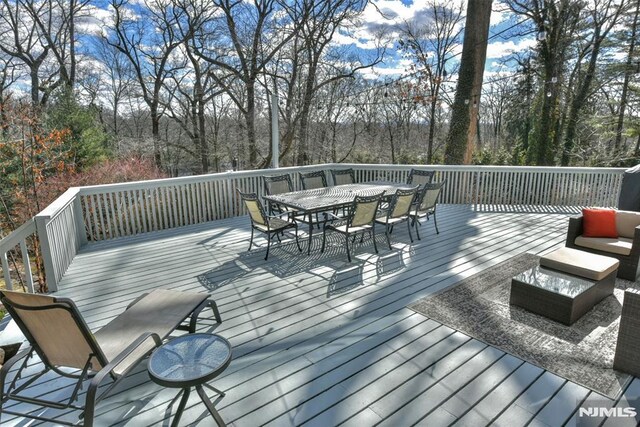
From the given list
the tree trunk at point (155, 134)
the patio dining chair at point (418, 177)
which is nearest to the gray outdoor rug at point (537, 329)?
the patio dining chair at point (418, 177)

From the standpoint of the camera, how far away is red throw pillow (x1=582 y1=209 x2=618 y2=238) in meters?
4.41

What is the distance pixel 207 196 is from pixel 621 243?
6088mm

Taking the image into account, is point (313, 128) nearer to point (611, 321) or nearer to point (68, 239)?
point (68, 239)

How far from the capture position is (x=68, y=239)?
4.64 metres

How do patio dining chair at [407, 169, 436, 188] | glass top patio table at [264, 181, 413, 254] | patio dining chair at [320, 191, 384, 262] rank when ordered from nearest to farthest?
patio dining chair at [320, 191, 384, 262], glass top patio table at [264, 181, 413, 254], patio dining chair at [407, 169, 436, 188]

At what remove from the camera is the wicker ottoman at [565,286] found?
10.1ft

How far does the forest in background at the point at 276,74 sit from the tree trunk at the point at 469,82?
0.45ft

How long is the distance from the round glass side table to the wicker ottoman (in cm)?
267

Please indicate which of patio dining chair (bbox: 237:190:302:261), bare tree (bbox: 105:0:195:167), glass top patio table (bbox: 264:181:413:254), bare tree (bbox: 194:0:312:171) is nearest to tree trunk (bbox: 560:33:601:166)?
bare tree (bbox: 194:0:312:171)

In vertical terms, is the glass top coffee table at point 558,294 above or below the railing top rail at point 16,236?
below

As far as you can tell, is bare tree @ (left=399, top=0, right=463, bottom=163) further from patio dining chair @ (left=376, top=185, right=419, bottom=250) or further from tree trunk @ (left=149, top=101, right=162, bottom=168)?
patio dining chair @ (left=376, top=185, right=419, bottom=250)

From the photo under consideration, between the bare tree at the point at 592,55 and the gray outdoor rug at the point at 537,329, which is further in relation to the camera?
the bare tree at the point at 592,55

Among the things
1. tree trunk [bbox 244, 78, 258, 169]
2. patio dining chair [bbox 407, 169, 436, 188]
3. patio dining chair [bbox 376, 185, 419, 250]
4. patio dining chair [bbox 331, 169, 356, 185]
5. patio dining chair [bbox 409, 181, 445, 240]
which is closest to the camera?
patio dining chair [bbox 376, 185, 419, 250]

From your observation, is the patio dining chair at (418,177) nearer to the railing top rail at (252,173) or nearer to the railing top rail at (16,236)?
the railing top rail at (252,173)
